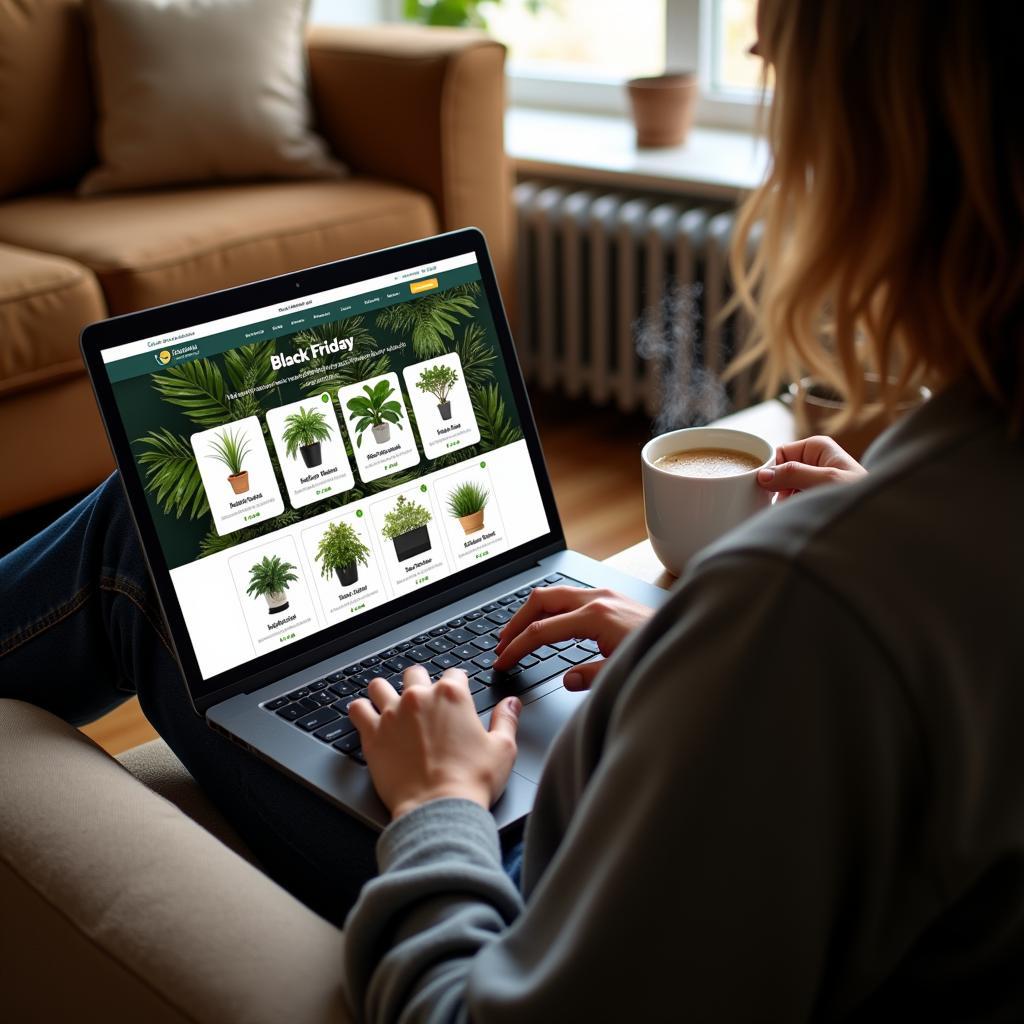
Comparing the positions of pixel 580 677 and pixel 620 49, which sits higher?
pixel 580 677

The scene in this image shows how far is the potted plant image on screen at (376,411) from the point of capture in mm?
1002

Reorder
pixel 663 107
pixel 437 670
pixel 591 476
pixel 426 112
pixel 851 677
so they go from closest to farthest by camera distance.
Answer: pixel 851 677
pixel 437 670
pixel 426 112
pixel 591 476
pixel 663 107

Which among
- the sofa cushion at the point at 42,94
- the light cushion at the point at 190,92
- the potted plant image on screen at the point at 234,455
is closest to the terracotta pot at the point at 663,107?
the light cushion at the point at 190,92

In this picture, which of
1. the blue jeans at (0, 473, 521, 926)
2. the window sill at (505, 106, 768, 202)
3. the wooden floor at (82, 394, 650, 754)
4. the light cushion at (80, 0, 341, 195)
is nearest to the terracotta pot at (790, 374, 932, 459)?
the blue jeans at (0, 473, 521, 926)

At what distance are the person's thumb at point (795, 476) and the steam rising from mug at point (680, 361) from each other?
65.9 inches

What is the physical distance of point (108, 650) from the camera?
103 cm

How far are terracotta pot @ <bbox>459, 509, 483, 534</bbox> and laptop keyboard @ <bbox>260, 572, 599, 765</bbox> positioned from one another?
0.07 metres

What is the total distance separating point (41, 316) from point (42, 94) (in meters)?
0.77

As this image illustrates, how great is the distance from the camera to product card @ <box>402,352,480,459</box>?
40.3 inches

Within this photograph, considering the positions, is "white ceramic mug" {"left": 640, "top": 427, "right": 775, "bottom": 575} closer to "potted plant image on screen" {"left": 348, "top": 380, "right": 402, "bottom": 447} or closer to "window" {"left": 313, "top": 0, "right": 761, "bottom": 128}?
"potted plant image on screen" {"left": 348, "top": 380, "right": 402, "bottom": 447}

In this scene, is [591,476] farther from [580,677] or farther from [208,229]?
[580,677]

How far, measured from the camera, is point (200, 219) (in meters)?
2.46

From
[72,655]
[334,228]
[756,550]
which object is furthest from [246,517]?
[334,228]

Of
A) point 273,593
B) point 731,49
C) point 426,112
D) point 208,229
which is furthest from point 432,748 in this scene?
point 731,49
